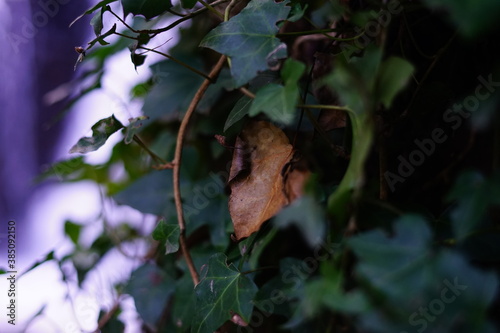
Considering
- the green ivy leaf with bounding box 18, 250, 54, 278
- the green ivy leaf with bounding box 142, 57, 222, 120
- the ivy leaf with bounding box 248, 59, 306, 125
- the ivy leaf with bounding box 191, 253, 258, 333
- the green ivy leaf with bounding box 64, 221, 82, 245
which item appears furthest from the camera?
the green ivy leaf with bounding box 64, 221, 82, 245

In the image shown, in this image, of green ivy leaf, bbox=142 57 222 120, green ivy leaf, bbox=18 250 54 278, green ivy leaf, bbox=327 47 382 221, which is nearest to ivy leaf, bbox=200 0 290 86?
green ivy leaf, bbox=327 47 382 221

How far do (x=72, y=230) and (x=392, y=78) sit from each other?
34.2 inches

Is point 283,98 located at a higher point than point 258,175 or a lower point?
higher

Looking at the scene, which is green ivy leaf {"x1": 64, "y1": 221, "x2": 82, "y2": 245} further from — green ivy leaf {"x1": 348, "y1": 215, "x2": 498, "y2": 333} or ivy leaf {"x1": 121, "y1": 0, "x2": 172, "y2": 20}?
green ivy leaf {"x1": 348, "y1": 215, "x2": 498, "y2": 333}

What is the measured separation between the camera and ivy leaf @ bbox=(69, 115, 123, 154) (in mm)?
657

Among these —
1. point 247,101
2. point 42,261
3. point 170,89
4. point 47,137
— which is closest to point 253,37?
point 247,101

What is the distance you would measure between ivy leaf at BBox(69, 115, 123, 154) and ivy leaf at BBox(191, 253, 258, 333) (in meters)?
0.24

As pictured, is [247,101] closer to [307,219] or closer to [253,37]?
[253,37]

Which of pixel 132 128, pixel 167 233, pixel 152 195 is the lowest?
pixel 152 195

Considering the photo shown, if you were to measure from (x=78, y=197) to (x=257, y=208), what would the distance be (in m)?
0.88

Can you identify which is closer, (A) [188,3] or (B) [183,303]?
(A) [188,3]

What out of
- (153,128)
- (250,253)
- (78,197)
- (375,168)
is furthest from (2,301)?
(375,168)

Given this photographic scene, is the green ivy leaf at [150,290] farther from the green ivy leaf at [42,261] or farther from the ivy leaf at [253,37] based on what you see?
the ivy leaf at [253,37]

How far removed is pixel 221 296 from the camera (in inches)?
21.7
